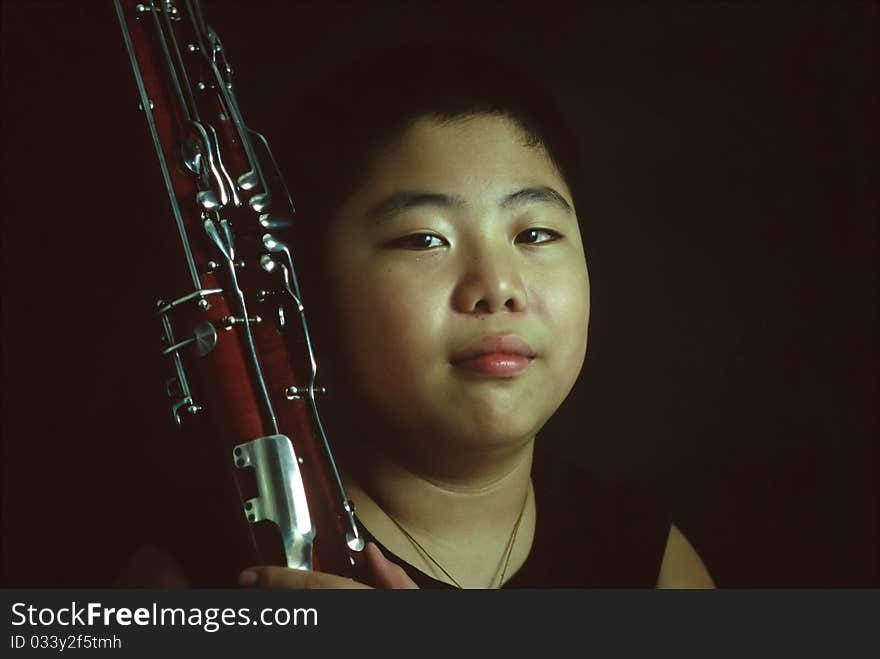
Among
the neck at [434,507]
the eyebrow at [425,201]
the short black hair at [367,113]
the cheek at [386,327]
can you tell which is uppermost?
the short black hair at [367,113]

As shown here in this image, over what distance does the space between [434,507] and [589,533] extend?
0.22m

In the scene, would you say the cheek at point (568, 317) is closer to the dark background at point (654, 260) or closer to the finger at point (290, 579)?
the dark background at point (654, 260)

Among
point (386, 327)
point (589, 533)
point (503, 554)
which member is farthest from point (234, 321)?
point (589, 533)

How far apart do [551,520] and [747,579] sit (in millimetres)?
248

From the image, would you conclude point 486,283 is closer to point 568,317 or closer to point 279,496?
point 568,317

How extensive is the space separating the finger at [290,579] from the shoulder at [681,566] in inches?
15.9

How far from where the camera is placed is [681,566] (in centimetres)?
95

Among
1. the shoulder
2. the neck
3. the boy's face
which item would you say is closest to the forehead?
the boy's face

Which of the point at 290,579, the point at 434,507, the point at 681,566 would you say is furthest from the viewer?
the point at 681,566

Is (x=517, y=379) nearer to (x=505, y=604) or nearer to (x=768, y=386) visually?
(x=505, y=604)

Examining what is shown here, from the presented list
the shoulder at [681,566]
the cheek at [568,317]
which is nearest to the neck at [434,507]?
the cheek at [568,317]

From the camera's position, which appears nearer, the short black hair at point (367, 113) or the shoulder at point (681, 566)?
the short black hair at point (367, 113)

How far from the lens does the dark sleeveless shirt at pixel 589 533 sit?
0.89 meters

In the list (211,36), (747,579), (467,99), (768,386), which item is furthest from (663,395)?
(211,36)
